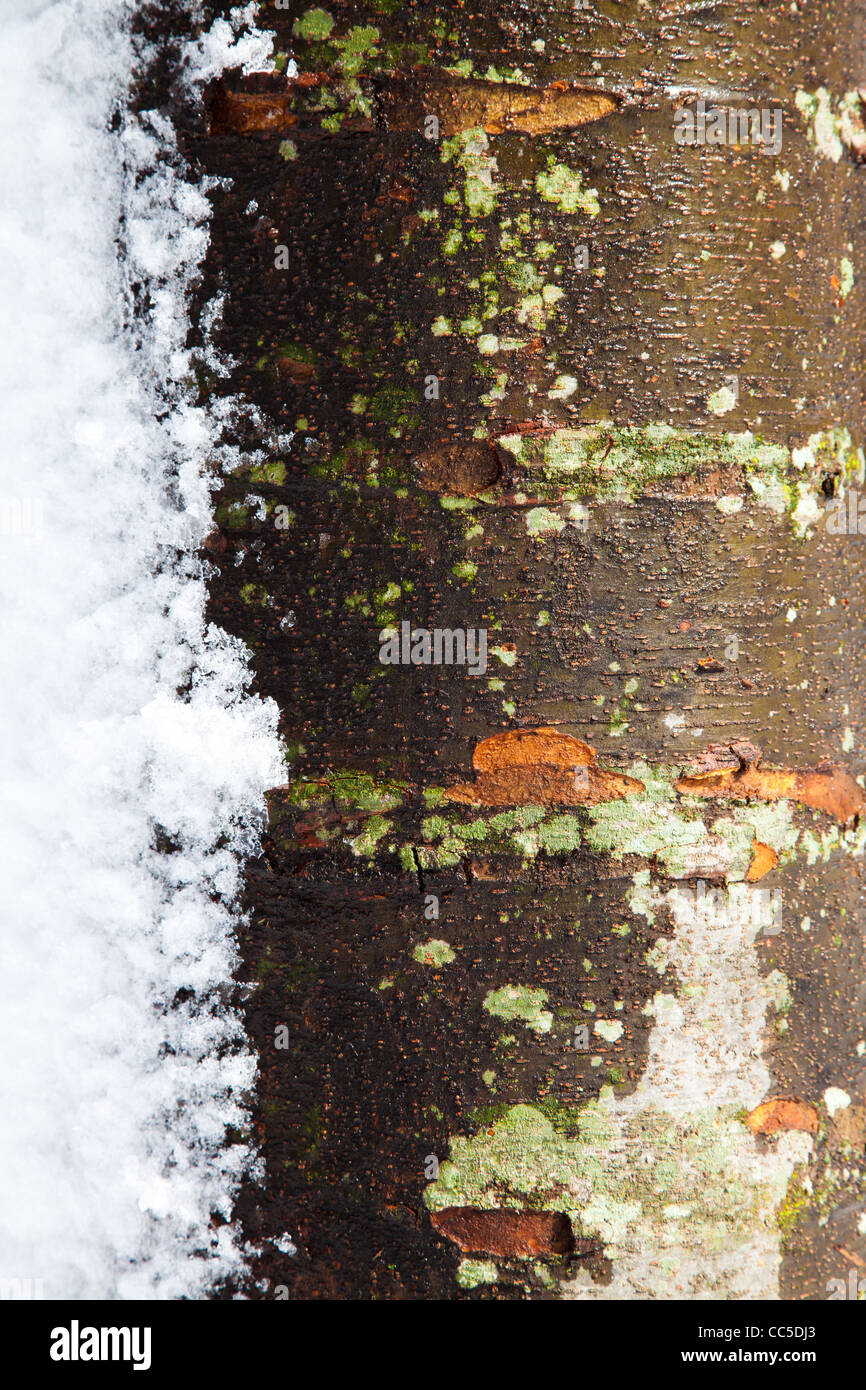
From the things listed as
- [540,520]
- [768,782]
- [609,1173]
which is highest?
[540,520]

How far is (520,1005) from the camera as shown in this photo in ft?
4.29

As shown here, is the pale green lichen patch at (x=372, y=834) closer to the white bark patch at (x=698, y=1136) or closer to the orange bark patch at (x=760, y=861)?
the white bark patch at (x=698, y=1136)

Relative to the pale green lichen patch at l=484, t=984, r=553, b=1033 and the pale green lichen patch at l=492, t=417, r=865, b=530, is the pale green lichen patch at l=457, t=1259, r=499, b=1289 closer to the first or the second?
the pale green lichen patch at l=484, t=984, r=553, b=1033

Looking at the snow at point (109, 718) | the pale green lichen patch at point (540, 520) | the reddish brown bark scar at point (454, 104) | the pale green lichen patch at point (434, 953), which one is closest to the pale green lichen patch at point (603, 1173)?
the pale green lichen patch at point (434, 953)

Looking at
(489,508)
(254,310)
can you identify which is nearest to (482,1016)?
(489,508)

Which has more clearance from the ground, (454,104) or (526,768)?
(454,104)

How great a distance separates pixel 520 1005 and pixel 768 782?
561 millimetres

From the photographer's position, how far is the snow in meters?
1.35

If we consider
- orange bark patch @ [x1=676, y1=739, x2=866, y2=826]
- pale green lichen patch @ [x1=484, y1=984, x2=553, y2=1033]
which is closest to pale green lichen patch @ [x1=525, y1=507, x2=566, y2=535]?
orange bark patch @ [x1=676, y1=739, x2=866, y2=826]

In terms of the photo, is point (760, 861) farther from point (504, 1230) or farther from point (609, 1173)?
point (504, 1230)

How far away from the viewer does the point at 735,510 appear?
133 cm

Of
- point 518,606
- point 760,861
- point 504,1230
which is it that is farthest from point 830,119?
point 504,1230

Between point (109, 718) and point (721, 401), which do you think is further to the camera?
point (109, 718)
